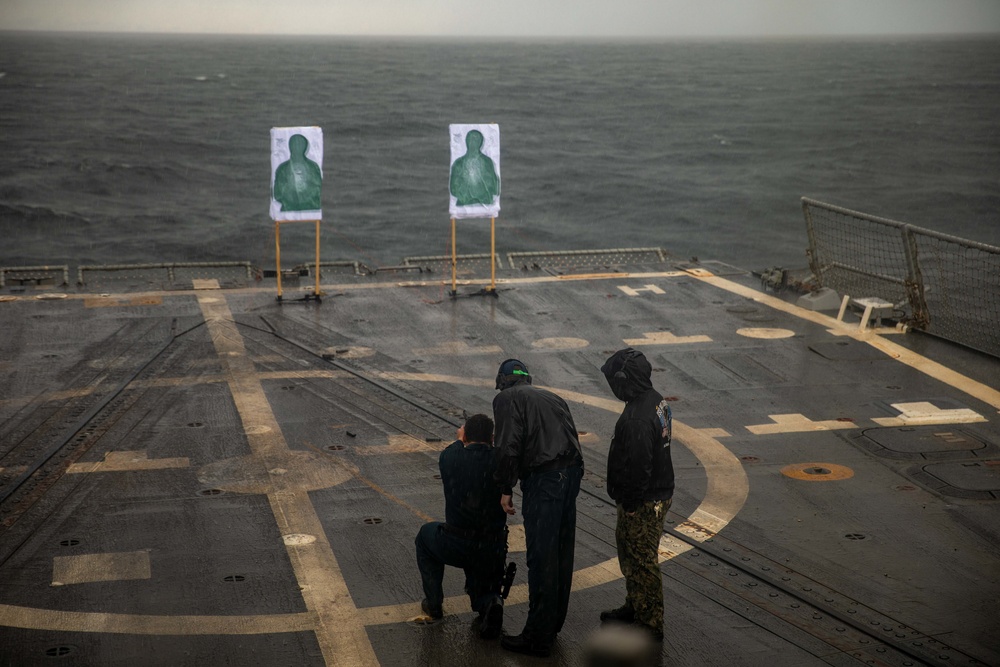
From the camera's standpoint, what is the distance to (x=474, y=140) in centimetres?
2273

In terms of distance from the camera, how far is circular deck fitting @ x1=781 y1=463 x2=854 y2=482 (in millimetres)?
14031

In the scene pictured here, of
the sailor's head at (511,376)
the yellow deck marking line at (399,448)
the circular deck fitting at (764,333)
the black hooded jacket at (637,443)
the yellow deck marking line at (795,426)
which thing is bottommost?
the circular deck fitting at (764,333)

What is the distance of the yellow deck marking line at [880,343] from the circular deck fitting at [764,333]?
2.89ft

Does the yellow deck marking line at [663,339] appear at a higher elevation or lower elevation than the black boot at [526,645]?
lower

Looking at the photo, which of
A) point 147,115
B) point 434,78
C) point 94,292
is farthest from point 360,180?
point 434,78

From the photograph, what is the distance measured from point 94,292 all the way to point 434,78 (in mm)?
154464

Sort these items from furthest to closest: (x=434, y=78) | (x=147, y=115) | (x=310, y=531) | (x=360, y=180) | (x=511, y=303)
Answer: (x=434, y=78) → (x=147, y=115) → (x=360, y=180) → (x=511, y=303) → (x=310, y=531)

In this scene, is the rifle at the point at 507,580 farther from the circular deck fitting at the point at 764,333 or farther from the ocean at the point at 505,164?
the ocean at the point at 505,164

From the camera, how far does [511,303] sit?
2308cm

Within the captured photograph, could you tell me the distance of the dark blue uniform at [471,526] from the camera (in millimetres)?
9609

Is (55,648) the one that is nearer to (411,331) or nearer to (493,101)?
(411,331)

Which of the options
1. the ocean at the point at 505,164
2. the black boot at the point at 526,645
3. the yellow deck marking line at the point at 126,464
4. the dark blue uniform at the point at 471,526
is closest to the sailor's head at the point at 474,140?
the yellow deck marking line at the point at 126,464

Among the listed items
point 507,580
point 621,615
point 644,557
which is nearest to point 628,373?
point 644,557

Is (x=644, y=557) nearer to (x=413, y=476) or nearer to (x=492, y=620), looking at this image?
(x=492, y=620)
